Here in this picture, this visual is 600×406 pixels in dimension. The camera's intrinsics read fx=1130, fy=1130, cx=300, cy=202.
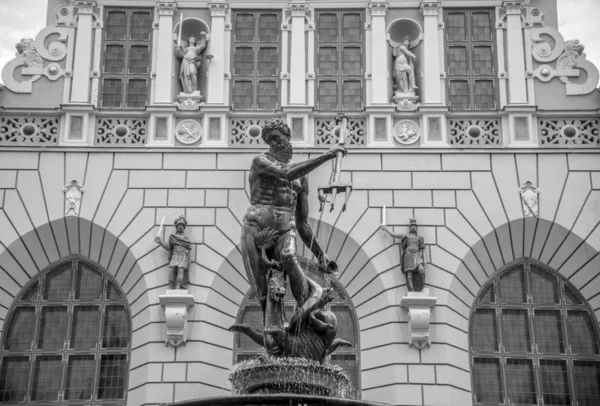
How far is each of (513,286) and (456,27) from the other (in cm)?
636

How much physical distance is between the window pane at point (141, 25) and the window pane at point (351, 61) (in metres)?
4.61

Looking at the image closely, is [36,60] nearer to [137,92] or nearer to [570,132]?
[137,92]

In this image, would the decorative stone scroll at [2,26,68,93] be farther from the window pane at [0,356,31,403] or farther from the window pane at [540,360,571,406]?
the window pane at [540,360,571,406]

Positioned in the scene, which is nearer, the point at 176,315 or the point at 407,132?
the point at 176,315

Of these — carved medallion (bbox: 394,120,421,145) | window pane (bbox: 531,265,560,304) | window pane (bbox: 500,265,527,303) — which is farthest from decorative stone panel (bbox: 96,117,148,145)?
window pane (bbox: 531,265,560,304)

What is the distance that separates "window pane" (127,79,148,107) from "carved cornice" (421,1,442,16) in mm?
6682

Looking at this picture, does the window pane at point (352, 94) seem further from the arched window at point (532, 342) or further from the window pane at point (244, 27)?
the arched window at point (532, 342)

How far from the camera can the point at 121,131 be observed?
25375 mm

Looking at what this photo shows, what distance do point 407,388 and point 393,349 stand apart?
88 centimetres

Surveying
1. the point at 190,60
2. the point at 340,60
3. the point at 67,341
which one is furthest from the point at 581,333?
the point at 67,341

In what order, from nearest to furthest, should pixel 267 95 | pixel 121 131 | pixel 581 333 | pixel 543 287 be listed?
pixel 581 333 → pixel 543 287 → pixel 121 131 → pixel 267 95

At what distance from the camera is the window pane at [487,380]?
77.0ft

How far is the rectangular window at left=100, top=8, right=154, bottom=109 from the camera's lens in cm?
2597

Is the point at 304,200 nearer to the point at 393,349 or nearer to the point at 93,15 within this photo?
the point at 393,349
